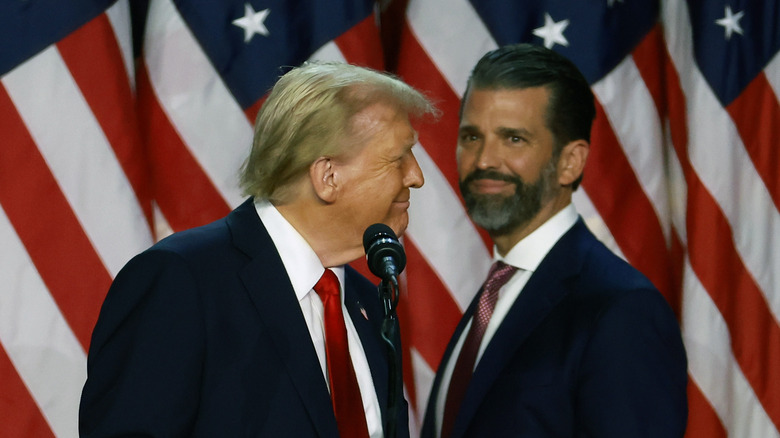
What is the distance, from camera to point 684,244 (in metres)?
3.33

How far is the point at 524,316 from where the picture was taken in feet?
7.01

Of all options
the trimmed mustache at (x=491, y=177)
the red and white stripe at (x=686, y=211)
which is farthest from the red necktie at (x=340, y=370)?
the red and white stripe at (x=686, y=211)

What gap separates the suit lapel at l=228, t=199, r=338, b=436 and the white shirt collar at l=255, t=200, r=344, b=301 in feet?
0.11

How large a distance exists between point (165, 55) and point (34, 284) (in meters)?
0.82

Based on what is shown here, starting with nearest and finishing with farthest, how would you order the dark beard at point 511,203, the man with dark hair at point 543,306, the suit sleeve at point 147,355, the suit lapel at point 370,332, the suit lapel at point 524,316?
the suit sleeve at point 147,355 < the suit lapel at point 370,332 < the man with dark hair at point 543,306 < the suit lapel at point 524,316 < the dark beard at point 511,203

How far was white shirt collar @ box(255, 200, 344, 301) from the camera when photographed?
1749 mm

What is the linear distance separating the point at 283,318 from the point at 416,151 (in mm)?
1582

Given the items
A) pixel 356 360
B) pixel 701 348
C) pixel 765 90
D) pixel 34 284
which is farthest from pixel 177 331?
pixel 765 90

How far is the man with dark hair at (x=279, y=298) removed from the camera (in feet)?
4.98

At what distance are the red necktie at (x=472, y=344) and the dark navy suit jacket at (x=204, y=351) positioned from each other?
0.65 meters

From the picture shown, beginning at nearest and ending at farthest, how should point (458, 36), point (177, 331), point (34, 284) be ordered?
point (177, 331) → point (34, 284) → point (458, 36)

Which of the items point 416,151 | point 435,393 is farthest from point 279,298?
point 416,151

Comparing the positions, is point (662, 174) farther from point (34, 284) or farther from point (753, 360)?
point (34, 284)

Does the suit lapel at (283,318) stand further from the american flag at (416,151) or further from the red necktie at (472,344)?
the american flag at (416,151)
